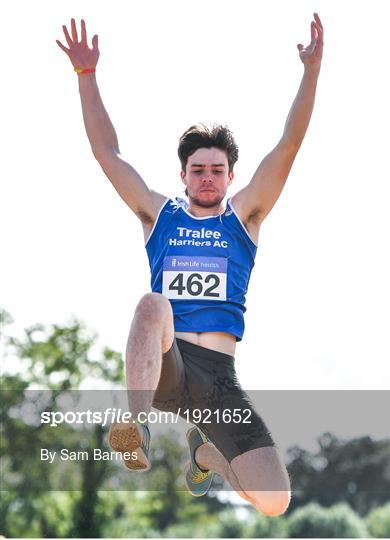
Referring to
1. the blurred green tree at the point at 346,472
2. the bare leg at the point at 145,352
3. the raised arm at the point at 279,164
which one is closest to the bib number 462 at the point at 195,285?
the raised arm at the point at 279,164

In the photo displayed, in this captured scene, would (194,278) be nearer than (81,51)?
Yes

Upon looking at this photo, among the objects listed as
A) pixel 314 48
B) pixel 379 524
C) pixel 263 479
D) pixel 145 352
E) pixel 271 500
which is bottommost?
pixel 379 524

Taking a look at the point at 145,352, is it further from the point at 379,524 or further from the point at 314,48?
the point at 379,524

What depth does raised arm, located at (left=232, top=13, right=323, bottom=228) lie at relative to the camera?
7.26 meters

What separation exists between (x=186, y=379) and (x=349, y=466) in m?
38.0

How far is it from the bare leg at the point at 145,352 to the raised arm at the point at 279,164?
1.28 m

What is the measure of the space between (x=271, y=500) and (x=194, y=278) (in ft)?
4.61

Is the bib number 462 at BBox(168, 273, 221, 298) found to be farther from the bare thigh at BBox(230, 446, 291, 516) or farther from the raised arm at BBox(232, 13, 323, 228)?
the bare thigh at BBox(230, 446, 291, 516)

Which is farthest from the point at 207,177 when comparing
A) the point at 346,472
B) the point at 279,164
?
the point at 346,472

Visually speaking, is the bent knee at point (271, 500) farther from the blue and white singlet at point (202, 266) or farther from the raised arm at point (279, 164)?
Answer: the raised arm at point (279, 164)

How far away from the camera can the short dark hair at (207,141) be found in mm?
7422

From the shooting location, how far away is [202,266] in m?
7.02

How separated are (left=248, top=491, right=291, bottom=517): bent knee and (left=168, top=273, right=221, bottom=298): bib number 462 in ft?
4.03

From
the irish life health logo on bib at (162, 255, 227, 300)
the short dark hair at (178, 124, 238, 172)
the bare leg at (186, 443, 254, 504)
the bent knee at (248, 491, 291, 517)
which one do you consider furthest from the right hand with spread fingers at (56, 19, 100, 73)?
the bent knee at (248, 491, 291, 517)
